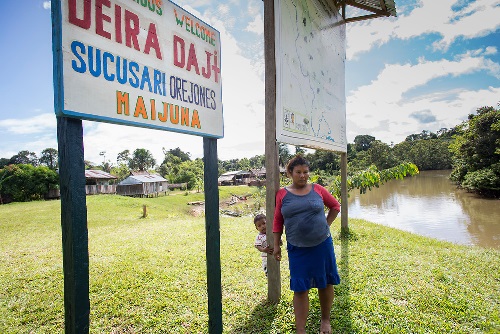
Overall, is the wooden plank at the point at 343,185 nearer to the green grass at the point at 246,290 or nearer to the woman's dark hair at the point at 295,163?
the green grass at the point at 246,290

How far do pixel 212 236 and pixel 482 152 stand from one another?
81.0ft

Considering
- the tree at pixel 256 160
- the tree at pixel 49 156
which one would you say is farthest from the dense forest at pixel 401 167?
the tree at pixel 256 160

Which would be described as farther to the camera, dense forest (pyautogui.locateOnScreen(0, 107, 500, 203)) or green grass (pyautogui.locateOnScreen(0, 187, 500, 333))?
dense forest (pyautogui.locateOnScreen(0, 107, 500, 203))

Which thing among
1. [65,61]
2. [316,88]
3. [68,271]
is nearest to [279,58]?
[316,88]

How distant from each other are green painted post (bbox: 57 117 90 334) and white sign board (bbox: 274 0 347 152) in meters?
1.94

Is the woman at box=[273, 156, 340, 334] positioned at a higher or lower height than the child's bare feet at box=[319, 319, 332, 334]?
higher

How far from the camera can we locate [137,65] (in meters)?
1.79

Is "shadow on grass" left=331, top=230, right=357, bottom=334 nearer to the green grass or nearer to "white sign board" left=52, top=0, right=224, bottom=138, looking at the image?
the green grass

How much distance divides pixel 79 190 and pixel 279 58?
236 centimetres

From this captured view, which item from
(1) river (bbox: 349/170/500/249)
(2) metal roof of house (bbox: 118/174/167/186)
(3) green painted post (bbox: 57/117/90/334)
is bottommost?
(1) river (bbox: 349/170/500/249)

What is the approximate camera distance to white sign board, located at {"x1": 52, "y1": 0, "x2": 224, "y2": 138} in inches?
56.4

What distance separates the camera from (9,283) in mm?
4242

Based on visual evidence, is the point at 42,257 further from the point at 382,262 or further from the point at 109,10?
the point at 382,262

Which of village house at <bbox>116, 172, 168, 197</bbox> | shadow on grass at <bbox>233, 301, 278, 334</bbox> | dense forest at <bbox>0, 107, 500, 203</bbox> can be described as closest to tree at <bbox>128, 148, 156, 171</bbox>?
dense forest at <bbox>0, 107, 500, 203</bbox>
